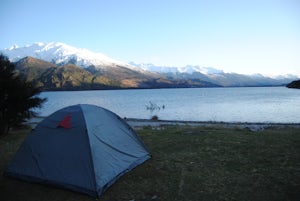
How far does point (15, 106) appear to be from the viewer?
15.4 m

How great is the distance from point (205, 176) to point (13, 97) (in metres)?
11.6

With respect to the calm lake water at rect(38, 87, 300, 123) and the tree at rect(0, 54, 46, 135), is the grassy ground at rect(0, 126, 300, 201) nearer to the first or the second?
the tree at rect(0, 54, 46, 135)

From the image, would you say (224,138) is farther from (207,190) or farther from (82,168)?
(82,168)

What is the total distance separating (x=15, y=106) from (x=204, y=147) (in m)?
10.5

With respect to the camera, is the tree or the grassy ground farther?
the tree

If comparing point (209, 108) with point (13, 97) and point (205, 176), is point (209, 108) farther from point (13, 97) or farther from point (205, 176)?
point (205, 176)

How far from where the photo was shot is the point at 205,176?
8.23m

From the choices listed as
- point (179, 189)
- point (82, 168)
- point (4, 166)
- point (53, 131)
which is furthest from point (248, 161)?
point (4, 166)

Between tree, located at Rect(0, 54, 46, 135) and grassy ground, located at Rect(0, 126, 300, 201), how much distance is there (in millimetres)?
3750

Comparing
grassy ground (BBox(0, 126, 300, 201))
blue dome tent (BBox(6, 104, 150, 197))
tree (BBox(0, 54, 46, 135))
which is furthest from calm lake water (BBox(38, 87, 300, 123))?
grassy ground (BBox(0, 126, 300, 201))

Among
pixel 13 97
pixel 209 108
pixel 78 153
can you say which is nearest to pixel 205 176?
pixel 78 153

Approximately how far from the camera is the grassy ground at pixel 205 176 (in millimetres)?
7027

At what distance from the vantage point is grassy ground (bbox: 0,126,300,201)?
703cm

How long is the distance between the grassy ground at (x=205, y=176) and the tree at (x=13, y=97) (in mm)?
3750
